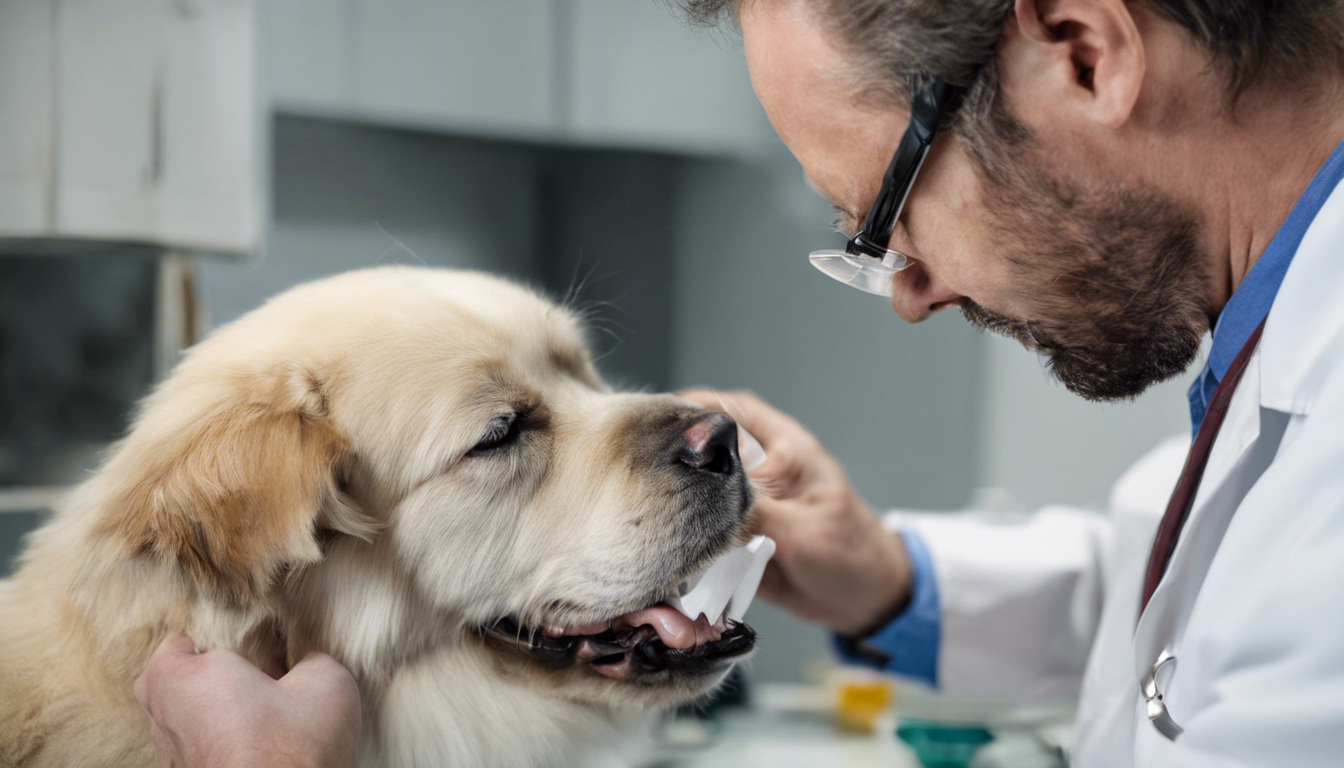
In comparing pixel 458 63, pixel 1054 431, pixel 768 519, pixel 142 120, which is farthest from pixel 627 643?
pixel 458 63

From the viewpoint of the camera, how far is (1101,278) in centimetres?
89

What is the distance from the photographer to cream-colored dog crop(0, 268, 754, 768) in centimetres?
77

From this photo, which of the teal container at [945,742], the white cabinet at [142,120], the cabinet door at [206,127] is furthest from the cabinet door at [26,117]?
the teal container at [945,742]

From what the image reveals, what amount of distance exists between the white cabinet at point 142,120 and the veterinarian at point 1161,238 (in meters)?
0.71

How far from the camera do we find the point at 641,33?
2.49m

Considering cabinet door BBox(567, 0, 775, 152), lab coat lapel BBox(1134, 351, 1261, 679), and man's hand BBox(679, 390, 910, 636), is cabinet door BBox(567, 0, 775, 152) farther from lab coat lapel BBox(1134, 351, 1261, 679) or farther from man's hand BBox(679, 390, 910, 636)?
lab coat lapel BBox(1134, 351, 1261, 679)

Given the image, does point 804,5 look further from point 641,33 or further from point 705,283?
point 705,283

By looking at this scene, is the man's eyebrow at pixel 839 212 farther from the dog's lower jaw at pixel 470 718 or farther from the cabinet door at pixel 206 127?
the cabinet door at pixel 206 127

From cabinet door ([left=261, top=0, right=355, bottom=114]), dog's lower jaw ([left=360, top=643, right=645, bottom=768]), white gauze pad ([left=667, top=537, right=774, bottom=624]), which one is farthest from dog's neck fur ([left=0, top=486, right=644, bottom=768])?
cabinet door ([left=261, top=0, right=355, bottom=114])

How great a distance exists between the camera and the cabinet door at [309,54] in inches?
81.7

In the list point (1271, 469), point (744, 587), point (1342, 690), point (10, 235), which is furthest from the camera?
point (10, 235)

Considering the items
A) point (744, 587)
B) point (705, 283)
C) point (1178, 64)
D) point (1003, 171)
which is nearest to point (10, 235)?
point (744, 587)

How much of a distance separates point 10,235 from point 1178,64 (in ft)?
4.05

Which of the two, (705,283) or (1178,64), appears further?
(705,283)
